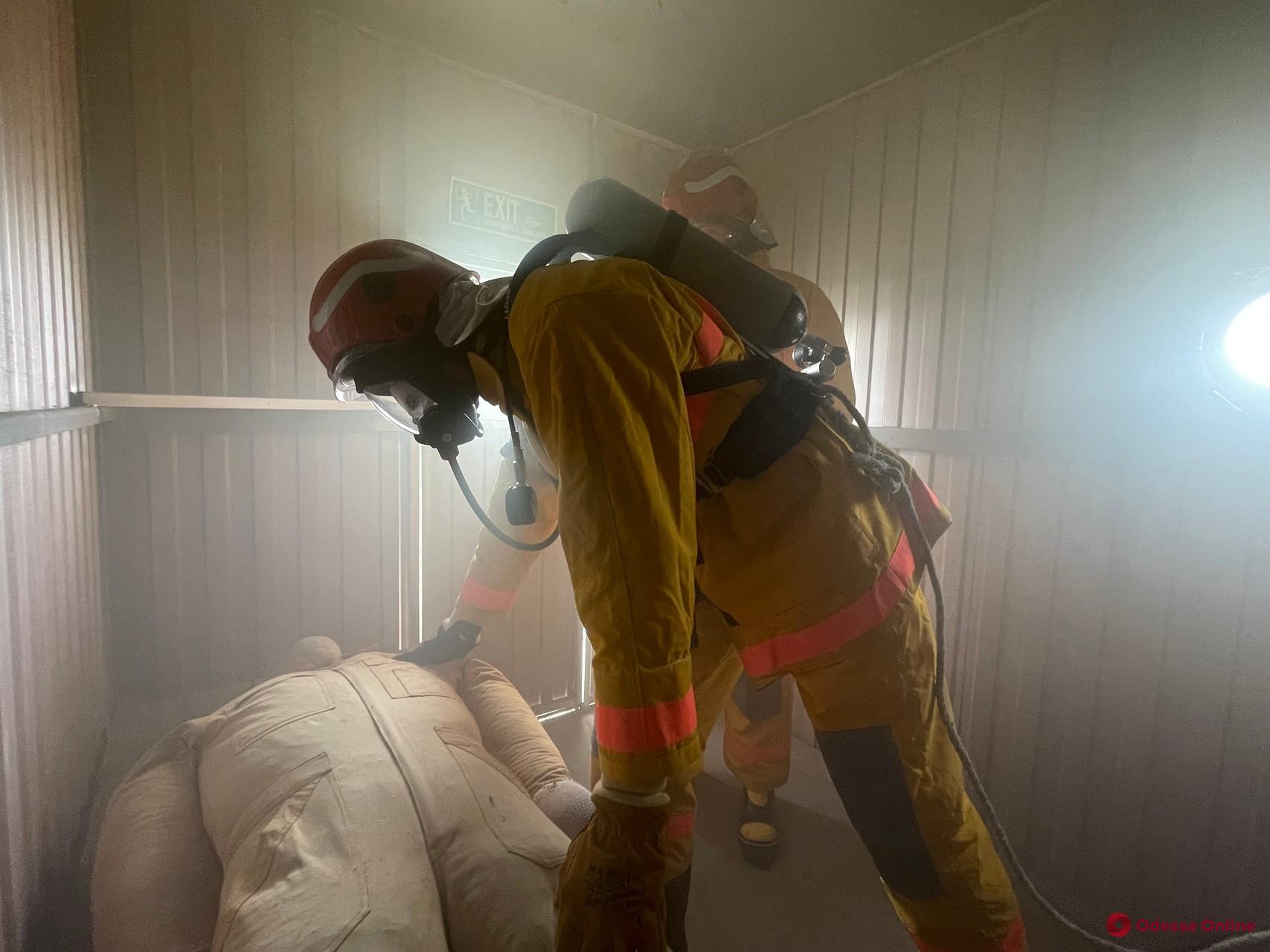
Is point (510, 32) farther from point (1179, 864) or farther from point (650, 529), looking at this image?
point (1179, 864)

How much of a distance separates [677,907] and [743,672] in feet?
1.71

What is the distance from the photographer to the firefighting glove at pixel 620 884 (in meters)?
0.64

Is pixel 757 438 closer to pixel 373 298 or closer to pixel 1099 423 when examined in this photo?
pixel 373 298

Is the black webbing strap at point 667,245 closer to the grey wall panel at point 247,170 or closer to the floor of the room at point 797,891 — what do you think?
the grey wall panel at point 247,170

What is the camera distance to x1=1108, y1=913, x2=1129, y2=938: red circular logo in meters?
1.33

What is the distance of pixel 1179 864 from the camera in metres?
1.27

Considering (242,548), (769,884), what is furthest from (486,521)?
(769,884)

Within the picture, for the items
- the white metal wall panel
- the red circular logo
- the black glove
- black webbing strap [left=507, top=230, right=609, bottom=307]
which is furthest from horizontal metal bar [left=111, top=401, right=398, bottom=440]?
the red circular logo

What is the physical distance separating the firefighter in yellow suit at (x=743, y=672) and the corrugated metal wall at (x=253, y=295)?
0.48 meters

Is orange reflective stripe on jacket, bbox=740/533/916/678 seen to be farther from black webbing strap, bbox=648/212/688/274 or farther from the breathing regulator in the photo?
black webbing strap, bbox=648/212/688/274

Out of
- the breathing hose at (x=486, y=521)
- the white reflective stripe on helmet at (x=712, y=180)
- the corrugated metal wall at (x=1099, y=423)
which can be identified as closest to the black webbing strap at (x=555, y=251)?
the breathing hose at (x=486, y=521)

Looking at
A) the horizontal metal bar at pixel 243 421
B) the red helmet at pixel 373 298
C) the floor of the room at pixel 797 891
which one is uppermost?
the red helmet at pixel 373 298

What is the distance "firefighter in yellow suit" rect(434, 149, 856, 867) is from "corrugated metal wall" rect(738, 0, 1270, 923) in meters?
0.41

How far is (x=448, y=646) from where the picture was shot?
152 cm
